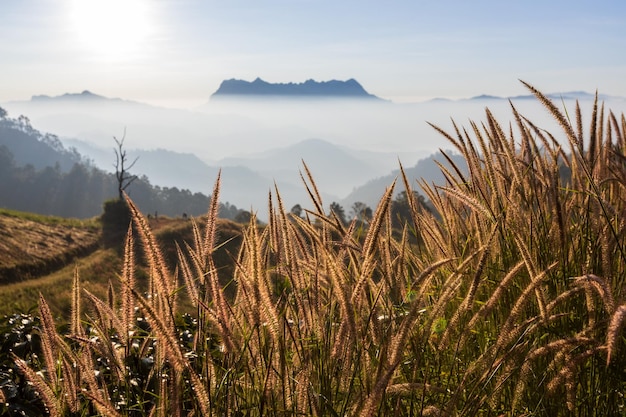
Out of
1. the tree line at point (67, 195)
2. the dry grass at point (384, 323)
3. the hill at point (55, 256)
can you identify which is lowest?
the tree line at point (67, 195)

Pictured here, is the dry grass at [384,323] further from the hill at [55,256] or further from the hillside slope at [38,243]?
the hillside slope at [38,243]

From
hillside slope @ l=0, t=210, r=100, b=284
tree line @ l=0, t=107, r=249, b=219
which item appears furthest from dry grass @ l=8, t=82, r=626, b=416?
tree line @ l=0, t=107, r=249, b=219

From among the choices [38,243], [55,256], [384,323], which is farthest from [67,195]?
[384,323]

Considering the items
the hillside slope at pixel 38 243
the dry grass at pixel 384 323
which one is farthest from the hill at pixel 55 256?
the dry grass at pixel 384 323

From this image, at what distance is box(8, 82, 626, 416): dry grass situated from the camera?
1.81 m

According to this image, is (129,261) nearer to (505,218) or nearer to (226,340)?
(226,340)

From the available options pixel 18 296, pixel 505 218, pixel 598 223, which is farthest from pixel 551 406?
pixel 18 296

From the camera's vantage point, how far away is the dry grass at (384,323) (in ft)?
5.94

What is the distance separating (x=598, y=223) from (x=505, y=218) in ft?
1.75

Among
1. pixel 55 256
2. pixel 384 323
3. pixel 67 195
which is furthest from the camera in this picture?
pixel 67 195

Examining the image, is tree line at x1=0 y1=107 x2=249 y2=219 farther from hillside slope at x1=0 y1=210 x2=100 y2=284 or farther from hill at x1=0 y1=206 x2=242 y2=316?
hill at x1=0 y1=206 x2=242 y2=316

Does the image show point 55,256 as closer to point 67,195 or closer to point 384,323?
point 384,323

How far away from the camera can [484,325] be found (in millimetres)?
2881

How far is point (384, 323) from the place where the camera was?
2416mm
